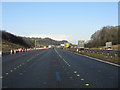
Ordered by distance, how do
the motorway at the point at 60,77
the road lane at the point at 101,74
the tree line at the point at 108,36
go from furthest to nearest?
the tree line at the point at 108,36 → the road lane at the point at 101,74 → the motorway at the point at 60,77

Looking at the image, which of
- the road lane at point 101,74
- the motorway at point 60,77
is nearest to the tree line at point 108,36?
the road lane at point 101,74

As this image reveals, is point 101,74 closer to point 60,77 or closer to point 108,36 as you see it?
point 60,77

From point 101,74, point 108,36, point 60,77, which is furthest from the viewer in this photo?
point 108,36

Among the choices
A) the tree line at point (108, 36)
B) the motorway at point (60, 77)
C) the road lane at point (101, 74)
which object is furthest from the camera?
the tree line at point (108, 36)

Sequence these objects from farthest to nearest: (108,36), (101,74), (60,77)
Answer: (108,36), (101,74), (60,77)

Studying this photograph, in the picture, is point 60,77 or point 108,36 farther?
point 108,36

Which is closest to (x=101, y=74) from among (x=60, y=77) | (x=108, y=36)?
(x=60, y=77)

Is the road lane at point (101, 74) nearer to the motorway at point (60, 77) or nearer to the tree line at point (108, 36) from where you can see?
the motorway at point (60, 77)

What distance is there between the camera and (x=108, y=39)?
86500mm

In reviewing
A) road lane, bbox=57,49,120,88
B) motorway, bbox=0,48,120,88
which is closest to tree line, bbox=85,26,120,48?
road lane, bbox=57,49,120,88

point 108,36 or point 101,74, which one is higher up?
point 108,36

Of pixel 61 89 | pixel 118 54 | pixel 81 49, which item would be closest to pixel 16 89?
pixel 61 89

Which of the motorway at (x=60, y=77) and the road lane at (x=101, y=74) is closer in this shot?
the motorway at (x=60, y=77)

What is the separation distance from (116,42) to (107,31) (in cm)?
1304
